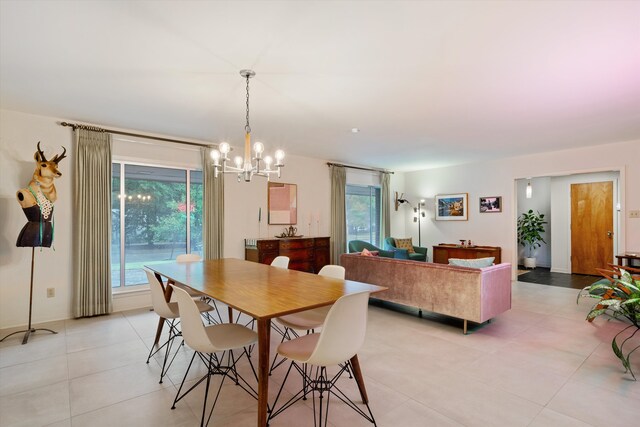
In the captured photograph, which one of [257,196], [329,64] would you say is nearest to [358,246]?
[257,196]

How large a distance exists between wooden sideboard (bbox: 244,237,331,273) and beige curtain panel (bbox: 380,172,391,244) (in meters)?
2.05

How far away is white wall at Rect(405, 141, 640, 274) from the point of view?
520 centimetres

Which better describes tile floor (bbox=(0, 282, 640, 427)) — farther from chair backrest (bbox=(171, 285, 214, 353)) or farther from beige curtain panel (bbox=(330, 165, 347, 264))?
beige curtain panel (bbox=(330, 165, 347, 264))

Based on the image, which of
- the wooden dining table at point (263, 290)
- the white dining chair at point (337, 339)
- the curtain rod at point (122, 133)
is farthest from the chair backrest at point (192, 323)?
the curtain rod at point (122, 133)

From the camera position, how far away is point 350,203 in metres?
7.55

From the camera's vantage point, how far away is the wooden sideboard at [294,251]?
17.2 feet

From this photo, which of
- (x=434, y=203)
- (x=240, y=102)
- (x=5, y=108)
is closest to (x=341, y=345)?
(x=240, y=102)

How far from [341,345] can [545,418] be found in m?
1.45

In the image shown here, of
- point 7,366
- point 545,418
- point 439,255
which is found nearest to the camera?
point 545,418

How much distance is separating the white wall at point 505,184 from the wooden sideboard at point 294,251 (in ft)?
10.8

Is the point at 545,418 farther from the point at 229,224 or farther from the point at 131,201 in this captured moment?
the point at 131,201

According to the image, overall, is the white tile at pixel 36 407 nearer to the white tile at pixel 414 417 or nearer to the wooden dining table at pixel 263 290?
the wooden dining table at pixel 263 290

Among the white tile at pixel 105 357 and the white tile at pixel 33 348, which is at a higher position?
the white tile at pixel 33 348

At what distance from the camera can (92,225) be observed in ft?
13.6
